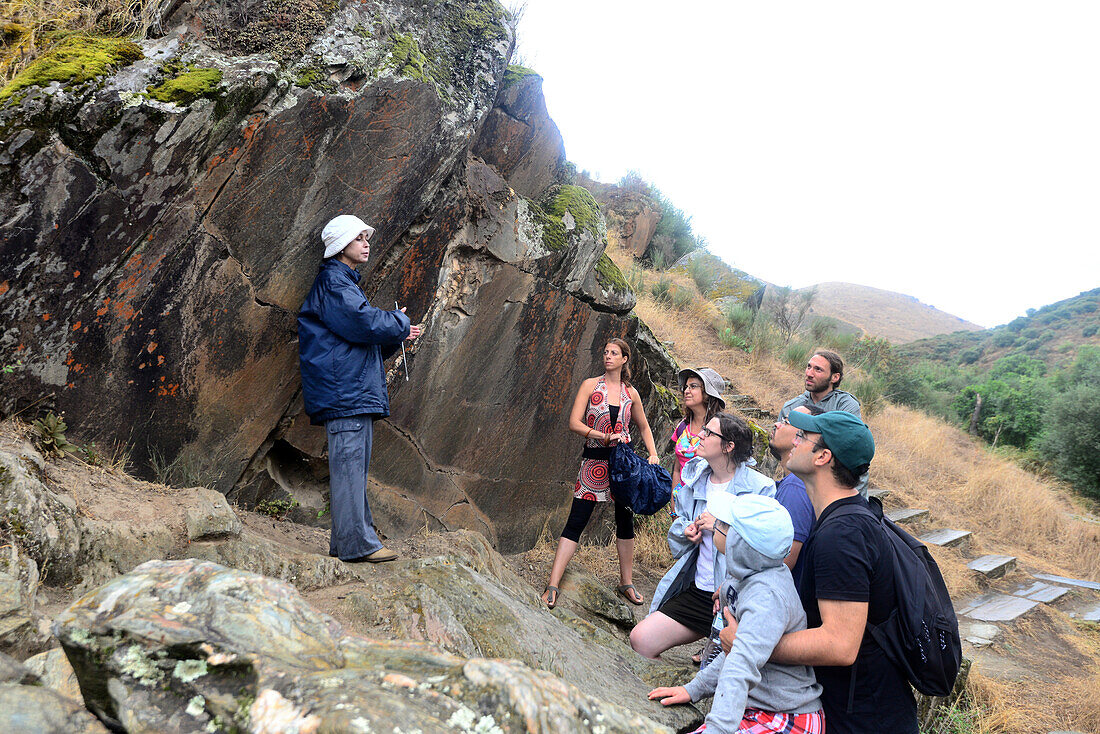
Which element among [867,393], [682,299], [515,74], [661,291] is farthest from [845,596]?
[867,393]

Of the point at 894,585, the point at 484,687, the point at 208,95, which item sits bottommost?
the point at 484,687

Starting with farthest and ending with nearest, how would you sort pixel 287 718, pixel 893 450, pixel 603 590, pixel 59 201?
1. pixel 893 450
2. pixel 603 590
3. pixel 59 201
4. pixel 287 718

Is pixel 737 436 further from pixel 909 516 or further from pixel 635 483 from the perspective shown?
pixel 909 516

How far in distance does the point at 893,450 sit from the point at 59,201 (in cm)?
1232

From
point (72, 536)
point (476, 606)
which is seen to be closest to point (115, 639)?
point (72, 536)

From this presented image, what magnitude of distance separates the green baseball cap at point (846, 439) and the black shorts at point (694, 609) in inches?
52.4

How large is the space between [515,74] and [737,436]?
386 centimetres

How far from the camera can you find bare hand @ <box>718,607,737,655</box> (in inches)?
99.6

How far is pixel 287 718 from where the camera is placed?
1277mm

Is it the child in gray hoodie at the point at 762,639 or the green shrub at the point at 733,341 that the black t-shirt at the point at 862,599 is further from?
the green shrub at the point at 733,341

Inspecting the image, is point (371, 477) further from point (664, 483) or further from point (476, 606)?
point (664, 483)

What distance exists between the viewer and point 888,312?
60.0m

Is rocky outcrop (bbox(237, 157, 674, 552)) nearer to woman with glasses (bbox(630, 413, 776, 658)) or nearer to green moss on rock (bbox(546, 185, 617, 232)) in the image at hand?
green moss on rock (bbox(546, 185, 617, 232))

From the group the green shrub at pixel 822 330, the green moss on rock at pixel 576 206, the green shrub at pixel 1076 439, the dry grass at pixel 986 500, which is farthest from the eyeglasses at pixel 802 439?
the green shrub at pixel 1076 439
